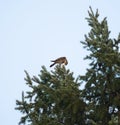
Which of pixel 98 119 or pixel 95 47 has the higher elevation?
pixel 95 47

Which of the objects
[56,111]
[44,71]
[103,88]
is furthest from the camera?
[44,71]

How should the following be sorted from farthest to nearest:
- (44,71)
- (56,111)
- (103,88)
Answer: (44,71) → (56,111) → (103,88)

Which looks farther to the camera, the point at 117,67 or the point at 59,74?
the point at 59,74

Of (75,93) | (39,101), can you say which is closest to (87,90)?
(75,93)

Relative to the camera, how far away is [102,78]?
10852mm

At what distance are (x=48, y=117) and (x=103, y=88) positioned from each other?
1946mm

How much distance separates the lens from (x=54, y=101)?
11.7 meters

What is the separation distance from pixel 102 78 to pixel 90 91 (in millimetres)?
646

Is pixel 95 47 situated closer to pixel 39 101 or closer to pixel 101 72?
pixel 101 72

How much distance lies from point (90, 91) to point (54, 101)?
1.24m

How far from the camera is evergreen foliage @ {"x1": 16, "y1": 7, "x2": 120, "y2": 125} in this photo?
35.3 ft

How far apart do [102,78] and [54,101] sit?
71.4 inches

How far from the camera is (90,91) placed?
11.2m

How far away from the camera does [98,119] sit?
10.9 meters
